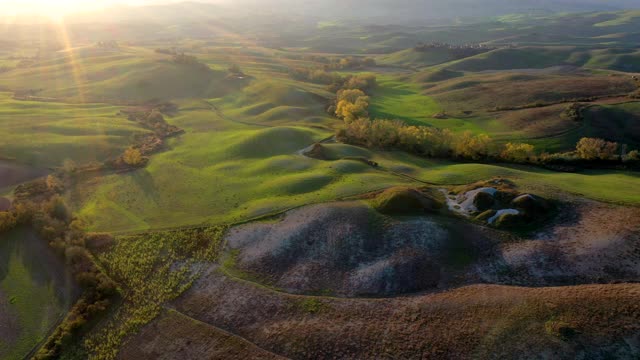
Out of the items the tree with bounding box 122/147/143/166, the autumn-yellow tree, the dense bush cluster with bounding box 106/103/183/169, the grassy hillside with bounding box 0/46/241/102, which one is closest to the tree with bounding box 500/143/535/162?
the autumn-yellow tree

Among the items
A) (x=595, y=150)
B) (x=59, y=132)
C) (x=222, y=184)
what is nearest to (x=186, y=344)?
(x=222, y=184)

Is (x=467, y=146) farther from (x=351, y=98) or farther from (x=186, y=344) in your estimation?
(x=186, y=344)

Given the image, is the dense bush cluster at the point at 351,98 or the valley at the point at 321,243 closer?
the valley at the point at 321,243

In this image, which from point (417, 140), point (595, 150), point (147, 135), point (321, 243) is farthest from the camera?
point (147, 135)

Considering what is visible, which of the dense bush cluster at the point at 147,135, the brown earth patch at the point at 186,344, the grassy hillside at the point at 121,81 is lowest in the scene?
the brown earth patch at the point at 186,344

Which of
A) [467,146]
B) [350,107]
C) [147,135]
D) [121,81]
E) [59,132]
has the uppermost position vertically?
[350,107]

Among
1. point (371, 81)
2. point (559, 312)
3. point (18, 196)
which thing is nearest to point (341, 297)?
point (559, 312)

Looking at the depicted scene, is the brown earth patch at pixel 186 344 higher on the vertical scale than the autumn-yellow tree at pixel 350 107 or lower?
lower

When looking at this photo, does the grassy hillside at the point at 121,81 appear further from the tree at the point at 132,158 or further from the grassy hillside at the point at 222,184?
the tree at the point at 132,158

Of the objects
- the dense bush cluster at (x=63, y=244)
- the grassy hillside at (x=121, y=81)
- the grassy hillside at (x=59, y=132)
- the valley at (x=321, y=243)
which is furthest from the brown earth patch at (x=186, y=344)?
the grassy hillside at (x=121, y=81)
